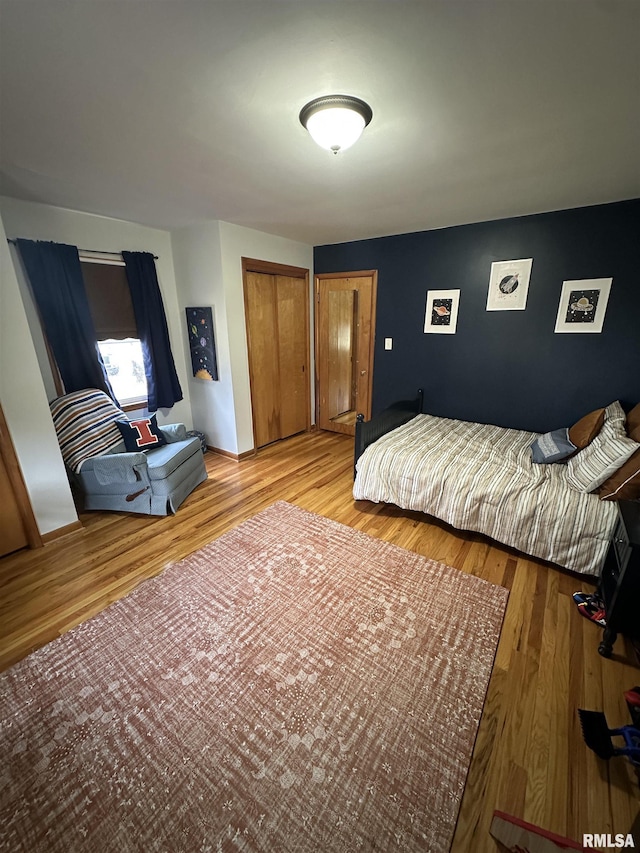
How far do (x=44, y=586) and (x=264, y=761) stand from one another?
5.74 ft

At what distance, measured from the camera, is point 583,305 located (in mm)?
2871

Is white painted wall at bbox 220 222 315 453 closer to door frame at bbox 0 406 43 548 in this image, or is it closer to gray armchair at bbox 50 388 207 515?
gray armchair at bbox 50 388 207 515

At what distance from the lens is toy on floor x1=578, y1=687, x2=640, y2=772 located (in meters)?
1.20

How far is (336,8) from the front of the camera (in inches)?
38.1

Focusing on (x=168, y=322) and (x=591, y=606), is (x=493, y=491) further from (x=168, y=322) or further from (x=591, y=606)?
(x=168, y=322)

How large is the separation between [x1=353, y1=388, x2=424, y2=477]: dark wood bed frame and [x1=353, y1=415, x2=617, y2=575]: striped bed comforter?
97 millimetres

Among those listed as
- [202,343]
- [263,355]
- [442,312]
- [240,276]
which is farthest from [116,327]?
[442,312]

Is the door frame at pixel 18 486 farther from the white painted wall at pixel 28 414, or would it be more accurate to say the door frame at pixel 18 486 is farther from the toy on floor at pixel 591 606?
the toy on floor at pixel 591 606

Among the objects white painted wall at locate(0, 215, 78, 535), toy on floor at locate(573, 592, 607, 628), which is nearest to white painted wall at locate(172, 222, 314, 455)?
white painted wall at locate(0, 215, 78, 535)

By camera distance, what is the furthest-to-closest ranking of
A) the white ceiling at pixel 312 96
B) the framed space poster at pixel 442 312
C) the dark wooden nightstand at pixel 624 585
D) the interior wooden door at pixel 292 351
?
1. the interior wooden door at pixel 292 351
2. the framed space poster at pixel 442 312
3. the dark wooden nightstand at pixel 624 585
4. the white ceiling at pixel 312 96

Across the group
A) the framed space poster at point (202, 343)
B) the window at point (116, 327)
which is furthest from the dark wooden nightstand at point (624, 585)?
the window at point (116, 327)

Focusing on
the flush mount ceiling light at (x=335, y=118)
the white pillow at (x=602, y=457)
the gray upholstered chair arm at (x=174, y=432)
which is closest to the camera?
the flush mount ceiling light at (x=335, y=118)

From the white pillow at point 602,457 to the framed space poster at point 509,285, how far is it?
1.39 m

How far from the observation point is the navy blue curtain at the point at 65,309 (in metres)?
2.67
